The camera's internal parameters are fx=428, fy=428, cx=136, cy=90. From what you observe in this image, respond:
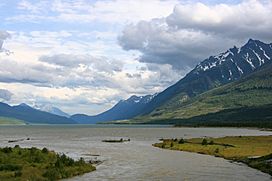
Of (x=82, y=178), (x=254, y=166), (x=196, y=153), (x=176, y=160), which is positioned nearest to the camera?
(x=82, y=178)

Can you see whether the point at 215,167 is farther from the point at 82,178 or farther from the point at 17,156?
the point at 17,156

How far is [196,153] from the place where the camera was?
12062 centimetres

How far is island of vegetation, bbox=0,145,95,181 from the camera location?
214 feet

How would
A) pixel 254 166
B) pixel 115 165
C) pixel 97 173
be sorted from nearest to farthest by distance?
pixel 97 173, pixel 254 166, pixel 115 165

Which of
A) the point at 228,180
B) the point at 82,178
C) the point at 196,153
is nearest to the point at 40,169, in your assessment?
the point at 82,178

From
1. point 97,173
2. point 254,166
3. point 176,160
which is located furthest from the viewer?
point 176,160

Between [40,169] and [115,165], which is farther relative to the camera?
[115,165]

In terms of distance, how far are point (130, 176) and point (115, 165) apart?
17058 millimetres

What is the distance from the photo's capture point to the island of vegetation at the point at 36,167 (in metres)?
65.2

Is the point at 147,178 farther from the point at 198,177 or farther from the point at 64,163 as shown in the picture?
the point at 64,163

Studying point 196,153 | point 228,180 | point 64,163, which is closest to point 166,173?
point 228,180

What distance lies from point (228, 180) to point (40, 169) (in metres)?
31.2

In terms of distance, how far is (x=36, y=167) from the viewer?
2881 inches

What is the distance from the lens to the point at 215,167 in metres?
86.9
